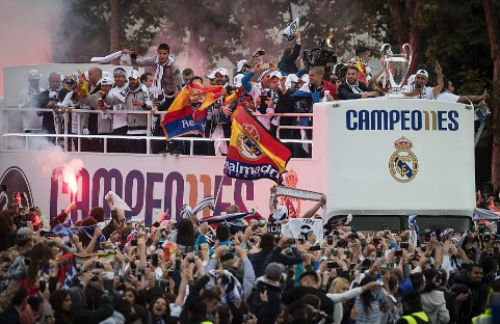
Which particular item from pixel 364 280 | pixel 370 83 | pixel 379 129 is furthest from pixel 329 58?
pixel 364 280

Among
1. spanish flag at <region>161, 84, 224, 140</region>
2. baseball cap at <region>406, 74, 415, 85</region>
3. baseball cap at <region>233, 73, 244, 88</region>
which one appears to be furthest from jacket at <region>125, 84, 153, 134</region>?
baseball cap at <region>406, 74, 415, 85</region>

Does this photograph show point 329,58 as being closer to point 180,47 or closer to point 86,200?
point 86,200

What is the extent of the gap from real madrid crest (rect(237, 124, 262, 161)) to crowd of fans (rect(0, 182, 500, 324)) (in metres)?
3.55

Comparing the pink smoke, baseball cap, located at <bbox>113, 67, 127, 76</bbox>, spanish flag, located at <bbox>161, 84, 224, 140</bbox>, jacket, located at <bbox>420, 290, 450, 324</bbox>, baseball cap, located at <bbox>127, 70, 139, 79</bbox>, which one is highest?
the pink smoke

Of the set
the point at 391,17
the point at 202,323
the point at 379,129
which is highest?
the point at 391,17

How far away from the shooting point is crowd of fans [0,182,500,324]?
15297 mm

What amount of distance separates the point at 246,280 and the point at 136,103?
9946 mm

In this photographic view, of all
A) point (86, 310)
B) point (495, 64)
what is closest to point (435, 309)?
point (86, 310)

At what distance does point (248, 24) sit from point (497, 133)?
14.5 meters

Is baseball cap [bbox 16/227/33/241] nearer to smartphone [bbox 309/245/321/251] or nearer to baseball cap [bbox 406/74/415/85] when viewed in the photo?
smartphone [bbox 309/245/321/251]

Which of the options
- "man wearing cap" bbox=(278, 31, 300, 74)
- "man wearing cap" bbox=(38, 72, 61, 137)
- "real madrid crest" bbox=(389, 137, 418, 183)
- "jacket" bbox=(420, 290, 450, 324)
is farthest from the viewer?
"man wearing cap" bbox=(38, 72, 61, 137)

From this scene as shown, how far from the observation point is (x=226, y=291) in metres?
16.5

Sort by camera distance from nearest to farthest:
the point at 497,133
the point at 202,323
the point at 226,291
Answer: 1. the point at 202,323
2. the point at 226,291
3. the point at 497,133

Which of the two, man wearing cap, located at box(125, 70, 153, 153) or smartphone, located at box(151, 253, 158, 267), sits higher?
man wearing cap, located at box(125, 70, 153, 153)
